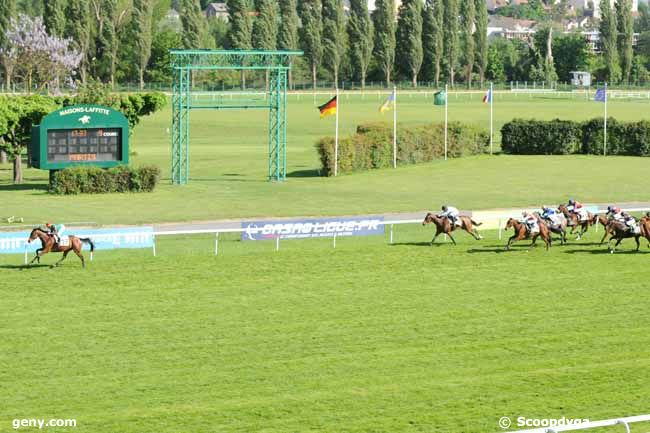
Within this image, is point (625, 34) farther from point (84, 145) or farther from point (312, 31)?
point (84, 145)

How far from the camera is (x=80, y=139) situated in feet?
142

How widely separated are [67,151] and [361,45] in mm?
68744

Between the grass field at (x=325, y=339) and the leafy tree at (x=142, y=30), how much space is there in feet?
243

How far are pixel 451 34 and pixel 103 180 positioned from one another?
7389 centimetres

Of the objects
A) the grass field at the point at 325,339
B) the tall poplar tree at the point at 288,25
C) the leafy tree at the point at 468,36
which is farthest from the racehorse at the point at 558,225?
the leafy tree at the point at 468,36

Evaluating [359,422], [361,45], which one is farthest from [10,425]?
[361,45]

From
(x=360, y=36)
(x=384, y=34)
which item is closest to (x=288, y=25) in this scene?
(x=360, y=36)

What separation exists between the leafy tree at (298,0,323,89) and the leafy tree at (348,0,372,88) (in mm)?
3064

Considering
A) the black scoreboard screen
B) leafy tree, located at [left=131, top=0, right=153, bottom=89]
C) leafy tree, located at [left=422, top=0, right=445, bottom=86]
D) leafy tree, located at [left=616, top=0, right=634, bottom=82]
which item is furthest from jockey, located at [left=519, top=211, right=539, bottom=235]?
leafy tree, located at [left=616, top=0, right=634, bottom=82]

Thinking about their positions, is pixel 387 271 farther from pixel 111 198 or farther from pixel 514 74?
pixel 514 74

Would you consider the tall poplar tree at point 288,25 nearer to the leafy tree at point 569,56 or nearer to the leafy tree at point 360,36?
the leafy tree at point 360,36

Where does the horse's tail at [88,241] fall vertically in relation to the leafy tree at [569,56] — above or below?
below

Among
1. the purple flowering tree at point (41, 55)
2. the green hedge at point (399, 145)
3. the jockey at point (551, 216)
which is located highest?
the purple flowering tree at point (41, 55)

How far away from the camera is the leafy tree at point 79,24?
9788 centimetres
